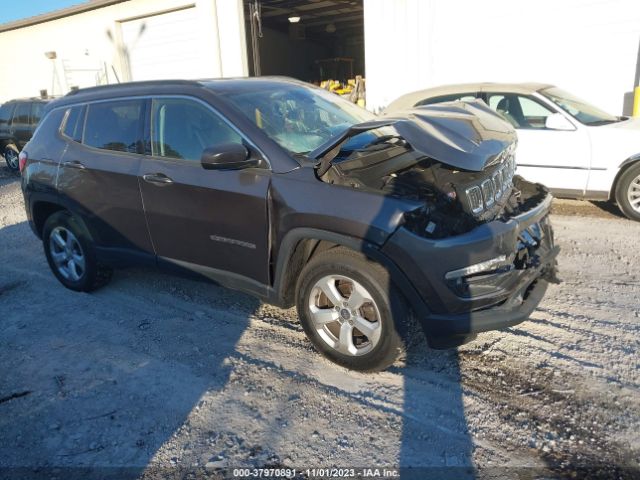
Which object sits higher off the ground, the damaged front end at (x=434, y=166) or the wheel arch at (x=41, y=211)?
the damaged front end at (x=434, y=166)

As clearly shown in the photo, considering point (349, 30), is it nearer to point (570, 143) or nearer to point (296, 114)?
point (570, 143)

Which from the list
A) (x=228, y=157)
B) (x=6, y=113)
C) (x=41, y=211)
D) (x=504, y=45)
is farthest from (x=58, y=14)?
(x=228, y=157)

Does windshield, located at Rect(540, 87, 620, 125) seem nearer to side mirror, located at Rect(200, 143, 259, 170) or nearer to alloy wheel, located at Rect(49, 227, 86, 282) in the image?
side mirror, located at Rect(200, 143, 259, 170)

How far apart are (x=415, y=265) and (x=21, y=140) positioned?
495 inches

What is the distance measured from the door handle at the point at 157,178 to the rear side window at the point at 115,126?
29 centimetres

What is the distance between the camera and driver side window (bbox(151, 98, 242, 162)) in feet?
11.7

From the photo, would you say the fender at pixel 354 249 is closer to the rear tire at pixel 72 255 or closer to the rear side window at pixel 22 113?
the rear tire at pixel 72 255

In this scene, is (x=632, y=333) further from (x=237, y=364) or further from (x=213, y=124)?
(x=213, y=124)

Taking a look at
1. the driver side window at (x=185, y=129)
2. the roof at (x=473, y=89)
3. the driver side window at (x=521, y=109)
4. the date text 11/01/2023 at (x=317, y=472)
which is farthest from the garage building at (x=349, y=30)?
the date text 11/01/2023 at (x=317, y=472)

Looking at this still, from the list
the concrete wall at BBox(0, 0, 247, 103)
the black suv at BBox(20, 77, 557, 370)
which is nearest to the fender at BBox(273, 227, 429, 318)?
the black suv at BBox(20, 77, 557, 370)

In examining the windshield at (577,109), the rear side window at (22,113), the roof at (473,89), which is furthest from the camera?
the rear side window at (22,113)

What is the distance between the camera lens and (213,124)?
3.60 m

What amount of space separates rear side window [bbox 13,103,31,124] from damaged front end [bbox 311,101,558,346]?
451 inches

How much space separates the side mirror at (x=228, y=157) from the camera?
10.4 feet
